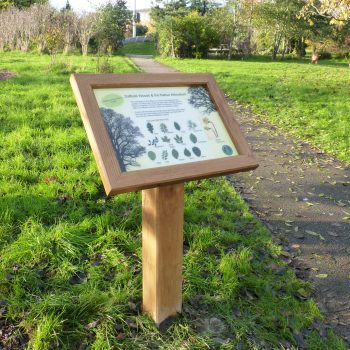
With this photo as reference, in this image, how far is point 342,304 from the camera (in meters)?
3.16

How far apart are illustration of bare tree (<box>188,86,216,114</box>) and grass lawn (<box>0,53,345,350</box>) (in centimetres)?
136

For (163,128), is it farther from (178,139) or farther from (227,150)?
(227,150)

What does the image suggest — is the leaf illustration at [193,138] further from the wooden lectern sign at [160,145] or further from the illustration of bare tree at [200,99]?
the illustration of bare tree at [200,99]

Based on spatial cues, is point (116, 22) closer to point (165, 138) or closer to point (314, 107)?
point (314, 107)

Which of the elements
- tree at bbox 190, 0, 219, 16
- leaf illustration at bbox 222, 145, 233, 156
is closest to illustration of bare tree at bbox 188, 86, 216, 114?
leaf illustration at bbox 222, 145, 233, 156

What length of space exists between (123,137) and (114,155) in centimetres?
13

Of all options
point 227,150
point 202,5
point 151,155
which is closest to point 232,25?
point 202,5

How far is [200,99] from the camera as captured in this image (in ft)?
8.14

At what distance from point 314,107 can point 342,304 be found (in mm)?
7774

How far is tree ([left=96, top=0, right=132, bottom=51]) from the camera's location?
2439 centimetres

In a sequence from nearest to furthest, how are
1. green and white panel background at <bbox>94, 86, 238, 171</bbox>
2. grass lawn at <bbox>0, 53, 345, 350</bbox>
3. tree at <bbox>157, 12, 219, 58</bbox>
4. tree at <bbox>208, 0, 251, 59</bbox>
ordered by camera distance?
green and white panel background at <bbox>94, 86, 238, 171</bbox>, grass lawn at <bbox>0, 53, 345, 350</bbox>, tree at <bbox>157, 12, 219, 58</bbox>, tree at <bbox>208, 0, 251, 59</bbox>

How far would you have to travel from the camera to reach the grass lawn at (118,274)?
260 centimetres

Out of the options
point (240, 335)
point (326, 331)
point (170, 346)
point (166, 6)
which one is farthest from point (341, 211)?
point (166, 6)

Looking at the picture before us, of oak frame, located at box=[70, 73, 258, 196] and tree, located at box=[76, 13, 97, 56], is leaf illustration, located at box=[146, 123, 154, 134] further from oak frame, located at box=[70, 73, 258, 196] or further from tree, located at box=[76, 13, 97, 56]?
tree, located at box=[76, 13, 97, 56]
